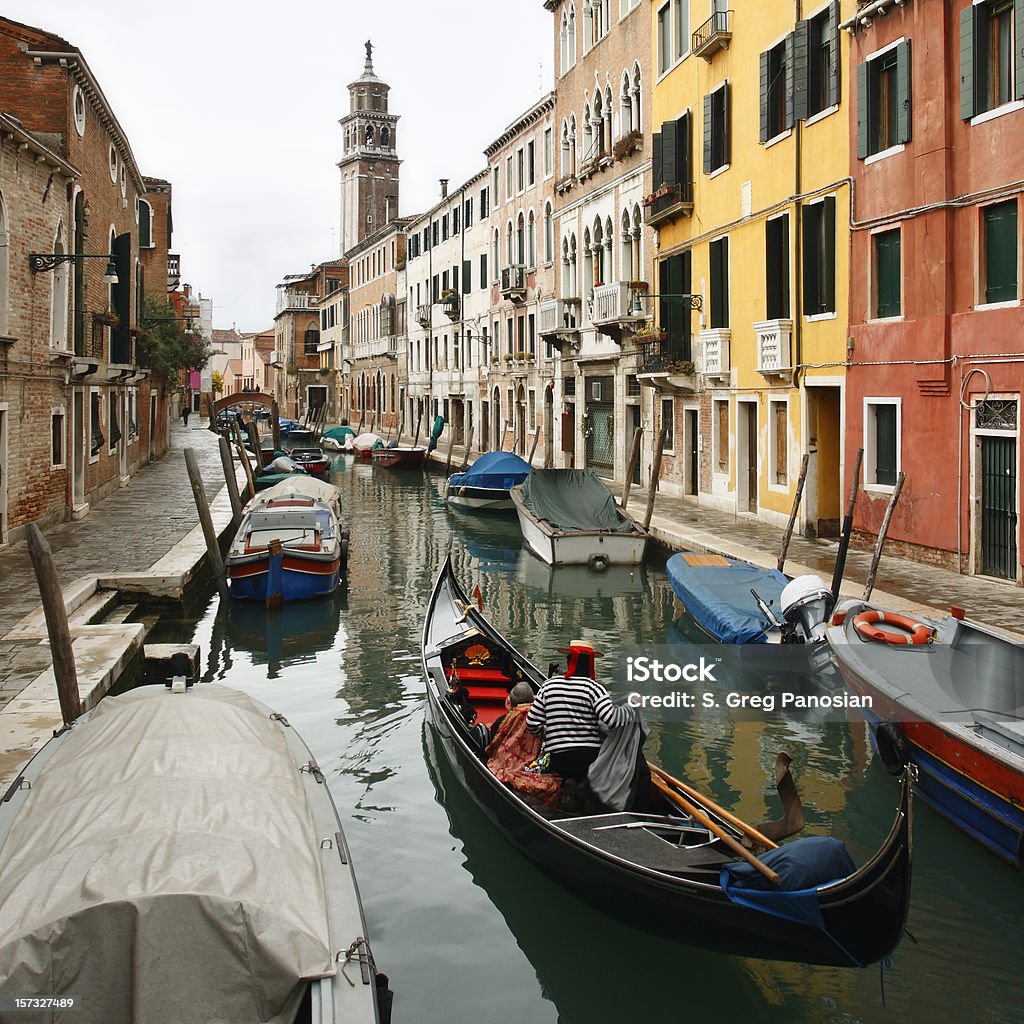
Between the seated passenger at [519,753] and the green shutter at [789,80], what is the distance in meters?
10.4

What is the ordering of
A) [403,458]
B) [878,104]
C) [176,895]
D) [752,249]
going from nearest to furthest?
[176,895] < [878,104] < [752,249] < [403,458]

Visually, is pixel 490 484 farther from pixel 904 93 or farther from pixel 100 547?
pixel 904 93

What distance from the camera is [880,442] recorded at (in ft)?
42.4

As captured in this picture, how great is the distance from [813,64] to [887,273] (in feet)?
10.4

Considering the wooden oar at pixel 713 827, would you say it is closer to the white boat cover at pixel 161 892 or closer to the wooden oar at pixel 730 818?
the wooden oar at pixel 730 818

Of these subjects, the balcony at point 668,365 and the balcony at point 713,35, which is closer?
the balcony at point 713,35

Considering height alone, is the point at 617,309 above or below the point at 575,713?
above

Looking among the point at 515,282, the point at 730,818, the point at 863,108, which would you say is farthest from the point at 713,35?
the point at 730,818

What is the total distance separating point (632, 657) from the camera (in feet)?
36.0

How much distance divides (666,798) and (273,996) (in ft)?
8.19

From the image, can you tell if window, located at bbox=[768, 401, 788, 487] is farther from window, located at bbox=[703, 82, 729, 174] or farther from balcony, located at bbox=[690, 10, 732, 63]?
balcony, located at bbox=[690, 10, 732, 63]

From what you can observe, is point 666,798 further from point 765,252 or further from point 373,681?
point 765,252

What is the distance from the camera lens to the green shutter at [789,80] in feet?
46.4

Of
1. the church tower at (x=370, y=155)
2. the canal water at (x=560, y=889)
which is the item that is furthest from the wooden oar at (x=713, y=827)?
the church tower at (x=370, y=155)
